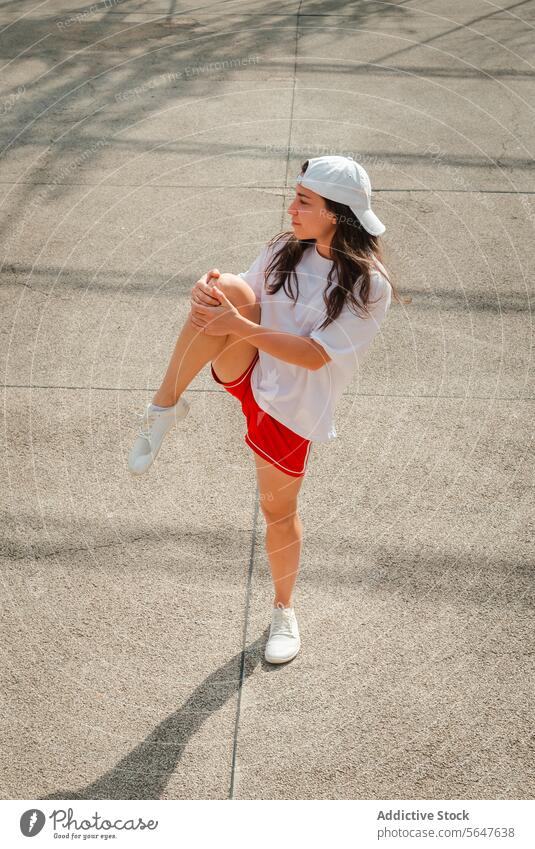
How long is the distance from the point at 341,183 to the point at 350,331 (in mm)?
403

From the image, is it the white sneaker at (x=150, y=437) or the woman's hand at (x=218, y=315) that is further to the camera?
the white sneaker at (x=150, y=437)

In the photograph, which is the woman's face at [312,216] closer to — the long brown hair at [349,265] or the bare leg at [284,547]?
the long brown hair at [349,265]

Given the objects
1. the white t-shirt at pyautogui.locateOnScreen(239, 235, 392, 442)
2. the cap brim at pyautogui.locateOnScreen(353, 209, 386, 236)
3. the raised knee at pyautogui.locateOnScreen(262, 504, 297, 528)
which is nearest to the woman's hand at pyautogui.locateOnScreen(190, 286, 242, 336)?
the white t-shirt at pyautogui.locateOnScreen(239, 235, 392, 442)

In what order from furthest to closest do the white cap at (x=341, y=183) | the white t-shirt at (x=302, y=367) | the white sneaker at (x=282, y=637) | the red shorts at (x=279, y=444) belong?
the white sneaker at (x=282, y=637) < the red shorts at (x=279, y=444) < the white t-shirt at (x=302, y=367) < the white cap at (x=341, y=183)

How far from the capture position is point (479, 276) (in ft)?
16.5

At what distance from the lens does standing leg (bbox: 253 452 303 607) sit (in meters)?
2.81

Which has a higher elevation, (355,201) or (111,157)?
(355,201)

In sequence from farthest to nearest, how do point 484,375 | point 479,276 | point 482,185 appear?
point 482,185
point 479,276
point 484,375

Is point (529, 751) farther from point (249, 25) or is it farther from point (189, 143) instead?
point (249, 25)

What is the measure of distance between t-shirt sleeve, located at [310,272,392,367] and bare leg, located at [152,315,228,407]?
12.4 inches

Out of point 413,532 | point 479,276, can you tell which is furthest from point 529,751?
point 479,276

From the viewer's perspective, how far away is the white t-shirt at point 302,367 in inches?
104

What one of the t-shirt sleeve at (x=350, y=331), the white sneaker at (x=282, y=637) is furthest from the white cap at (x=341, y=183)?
the white sneaker at (x=282, y=637)

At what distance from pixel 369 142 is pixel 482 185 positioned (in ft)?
2.98
